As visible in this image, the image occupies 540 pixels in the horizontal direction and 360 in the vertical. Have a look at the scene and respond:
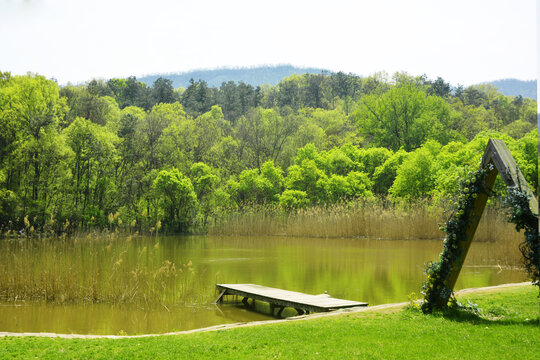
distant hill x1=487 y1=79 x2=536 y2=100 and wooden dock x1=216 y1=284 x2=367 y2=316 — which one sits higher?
distant hill x1=487 y1=79 x2=536 y2=100

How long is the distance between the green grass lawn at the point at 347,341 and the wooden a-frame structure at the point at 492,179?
24.0 inches

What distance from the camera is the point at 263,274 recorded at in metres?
14.4

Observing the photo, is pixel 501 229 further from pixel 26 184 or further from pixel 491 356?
pixel 26 184

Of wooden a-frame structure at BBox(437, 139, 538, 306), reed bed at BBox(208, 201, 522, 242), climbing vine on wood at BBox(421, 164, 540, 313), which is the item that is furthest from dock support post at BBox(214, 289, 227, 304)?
reed bed at BBox(208, 201, 522, 242)

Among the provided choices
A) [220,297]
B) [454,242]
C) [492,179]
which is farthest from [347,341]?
[220,297]

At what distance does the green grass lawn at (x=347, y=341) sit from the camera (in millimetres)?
5535

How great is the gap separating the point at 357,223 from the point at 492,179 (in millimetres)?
16410

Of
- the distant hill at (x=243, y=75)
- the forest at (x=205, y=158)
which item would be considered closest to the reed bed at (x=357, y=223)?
the forest at (x=205, y=158)

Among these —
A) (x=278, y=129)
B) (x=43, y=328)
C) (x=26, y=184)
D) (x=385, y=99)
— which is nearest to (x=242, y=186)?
(x=278, y=129)

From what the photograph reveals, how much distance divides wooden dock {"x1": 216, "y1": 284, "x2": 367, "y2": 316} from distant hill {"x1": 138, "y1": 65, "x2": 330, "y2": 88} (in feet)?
502

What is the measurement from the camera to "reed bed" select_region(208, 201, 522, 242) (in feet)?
66.9

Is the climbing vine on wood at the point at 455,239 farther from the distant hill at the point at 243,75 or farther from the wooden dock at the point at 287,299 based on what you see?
the distant hill at the point at 243,75

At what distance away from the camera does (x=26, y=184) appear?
93.7 ft

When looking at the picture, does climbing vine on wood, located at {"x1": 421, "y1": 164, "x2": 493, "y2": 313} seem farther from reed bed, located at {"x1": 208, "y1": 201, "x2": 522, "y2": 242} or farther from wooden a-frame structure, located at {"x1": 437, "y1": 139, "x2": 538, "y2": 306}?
reed bed, located at {"x1": 208, "y1": 201, "x2": 522, "y2": 242}
